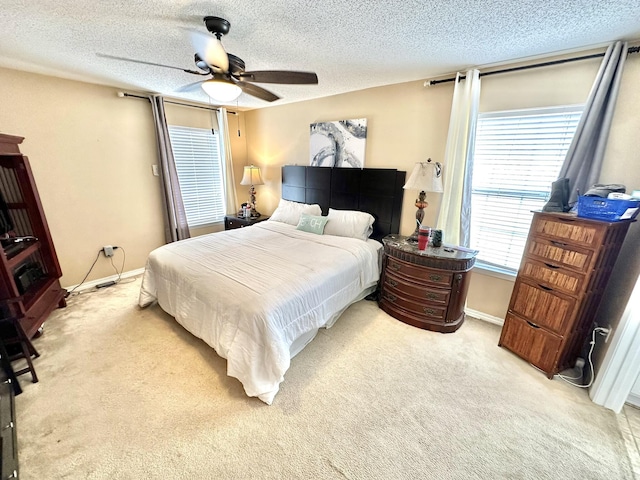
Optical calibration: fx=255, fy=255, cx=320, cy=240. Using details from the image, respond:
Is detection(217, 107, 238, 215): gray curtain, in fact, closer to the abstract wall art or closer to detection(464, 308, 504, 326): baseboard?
the abstract wall art

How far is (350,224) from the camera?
119 inches

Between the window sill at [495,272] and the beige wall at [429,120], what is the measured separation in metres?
0.03

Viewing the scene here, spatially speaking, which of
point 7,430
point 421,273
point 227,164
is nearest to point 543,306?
point 421,273

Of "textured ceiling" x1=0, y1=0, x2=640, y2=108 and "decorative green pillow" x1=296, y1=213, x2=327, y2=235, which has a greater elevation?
"textured ceiling" x1=0, y1=0, x2=640, y2=108

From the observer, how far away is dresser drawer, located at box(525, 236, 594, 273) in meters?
1.69

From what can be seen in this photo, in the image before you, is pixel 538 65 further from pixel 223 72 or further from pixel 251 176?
pixel 251 176

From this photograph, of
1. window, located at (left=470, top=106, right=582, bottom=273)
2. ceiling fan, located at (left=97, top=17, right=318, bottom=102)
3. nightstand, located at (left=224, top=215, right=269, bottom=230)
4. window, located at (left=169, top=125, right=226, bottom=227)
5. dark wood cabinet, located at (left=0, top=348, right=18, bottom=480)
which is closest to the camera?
dark wood cabinet, located at (left=0, top=348, right=18, bottom=480)

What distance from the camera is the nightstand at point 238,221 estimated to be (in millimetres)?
3965

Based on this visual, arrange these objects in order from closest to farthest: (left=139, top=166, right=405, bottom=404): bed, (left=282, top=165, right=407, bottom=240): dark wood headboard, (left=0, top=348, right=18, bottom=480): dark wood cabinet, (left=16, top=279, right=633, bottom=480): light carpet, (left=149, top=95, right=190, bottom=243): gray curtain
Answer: (left=0, top=348, right=18, bottom=480): dark wood cabinet → (left=16, top=279, right=633, bottom=480): light carpet → (left=139, top=166, right=405, bottom=404): bed → (left=282, top=165, right=407, bottom=240): dark wood headboard → (left=149, top=95, right=190, bottom=243): gray curtain

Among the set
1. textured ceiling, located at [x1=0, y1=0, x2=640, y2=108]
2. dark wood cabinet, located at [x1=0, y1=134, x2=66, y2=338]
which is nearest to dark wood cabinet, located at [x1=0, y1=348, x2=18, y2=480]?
dark wood cabinet, located at [x1=0, y1=134, x2=66, y2=338]

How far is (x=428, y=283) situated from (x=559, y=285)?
89 cm

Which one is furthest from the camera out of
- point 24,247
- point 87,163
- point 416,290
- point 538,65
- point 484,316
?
point 87,163

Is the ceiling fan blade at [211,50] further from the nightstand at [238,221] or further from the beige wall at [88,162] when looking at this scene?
the nightstand at [238,221]

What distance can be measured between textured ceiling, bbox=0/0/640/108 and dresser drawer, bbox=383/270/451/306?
6.38 ft
